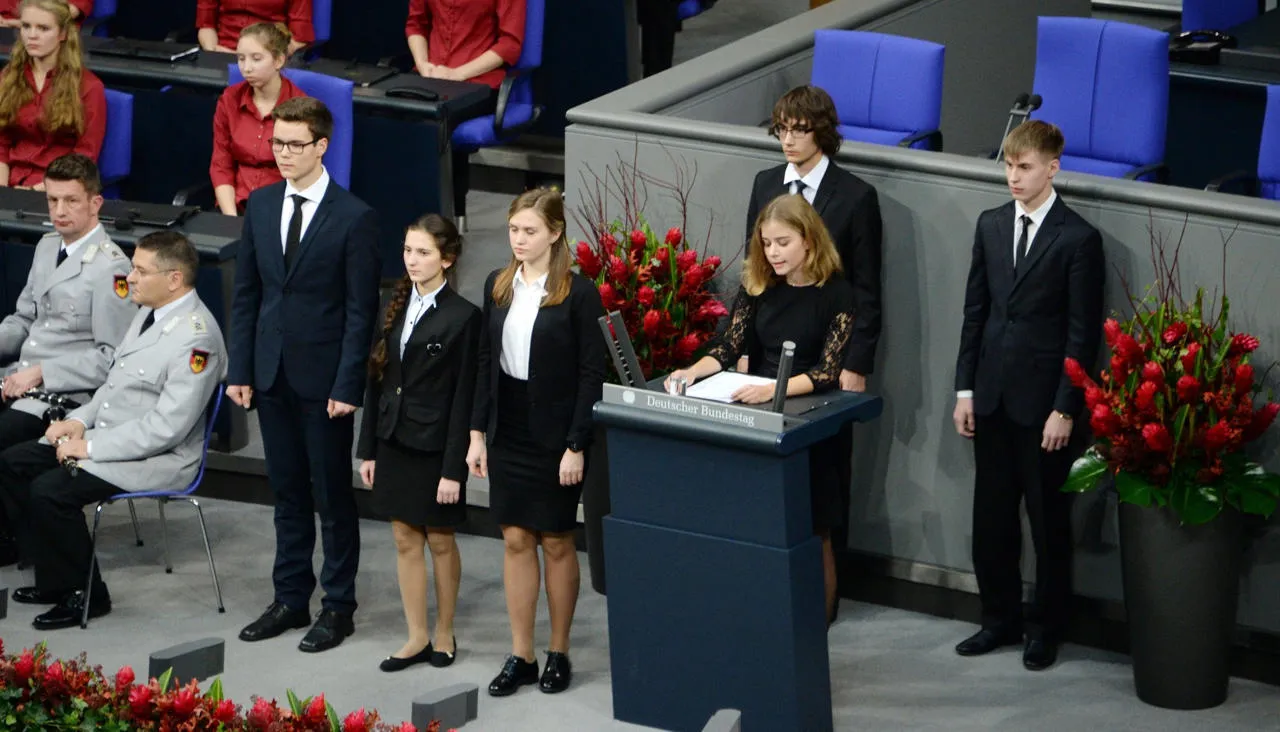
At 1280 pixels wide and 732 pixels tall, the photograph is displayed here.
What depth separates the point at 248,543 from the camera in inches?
285

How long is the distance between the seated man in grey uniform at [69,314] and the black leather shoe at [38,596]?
0.37 metres

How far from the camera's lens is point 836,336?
593cm

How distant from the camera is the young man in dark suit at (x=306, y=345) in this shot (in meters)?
6.18

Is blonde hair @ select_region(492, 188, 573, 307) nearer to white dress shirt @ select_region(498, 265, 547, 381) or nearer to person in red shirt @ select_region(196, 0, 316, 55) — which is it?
white dress shirt @ select_region(498, 265, 547, 381)

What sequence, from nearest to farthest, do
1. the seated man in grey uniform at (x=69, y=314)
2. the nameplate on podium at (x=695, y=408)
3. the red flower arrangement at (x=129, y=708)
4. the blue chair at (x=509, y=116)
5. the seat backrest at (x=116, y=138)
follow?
the red flower arrangement at (x=129, y=708) < the nameplate on podium at (x=695, y=408) < the seated man in grey uniform at (x=69, y=314) < the seat backrest at (x=116, y=138) < the blue chair at (x=509, y=116)

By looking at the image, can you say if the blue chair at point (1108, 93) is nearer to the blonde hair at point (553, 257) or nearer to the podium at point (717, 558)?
the podium at point (717, 558)

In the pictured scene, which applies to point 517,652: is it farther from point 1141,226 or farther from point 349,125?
point 349,125

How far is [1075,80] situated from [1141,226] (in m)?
1.64

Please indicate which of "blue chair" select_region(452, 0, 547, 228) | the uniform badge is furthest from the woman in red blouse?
the uniform badge

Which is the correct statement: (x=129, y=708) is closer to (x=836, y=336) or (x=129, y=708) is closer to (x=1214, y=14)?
(x=836, y=336)

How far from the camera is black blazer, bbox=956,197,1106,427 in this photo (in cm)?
586

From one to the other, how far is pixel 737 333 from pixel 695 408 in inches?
29.8

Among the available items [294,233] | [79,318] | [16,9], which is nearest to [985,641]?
[294,233]

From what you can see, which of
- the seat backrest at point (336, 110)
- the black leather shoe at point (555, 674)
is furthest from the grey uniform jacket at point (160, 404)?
the seat backrest at point (336, 110)
